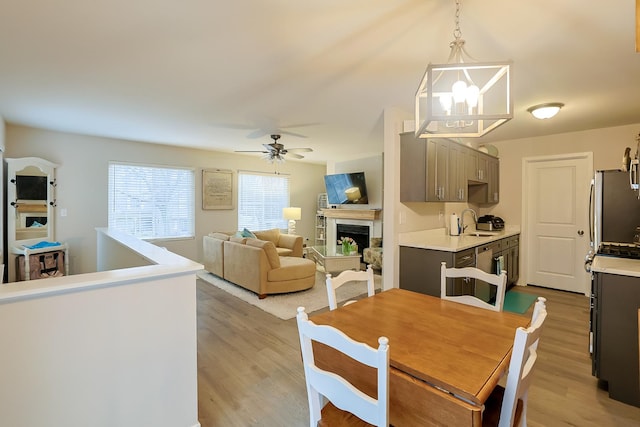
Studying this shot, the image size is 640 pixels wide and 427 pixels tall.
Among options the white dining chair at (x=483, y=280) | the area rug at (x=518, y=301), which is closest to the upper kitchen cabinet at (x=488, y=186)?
the area rug at (x=518, y=301)

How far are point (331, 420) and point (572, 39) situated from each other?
269 cm

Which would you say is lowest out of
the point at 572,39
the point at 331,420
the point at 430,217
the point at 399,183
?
the point at 331,420

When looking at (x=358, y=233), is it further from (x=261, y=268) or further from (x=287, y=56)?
(x=287, y=56)

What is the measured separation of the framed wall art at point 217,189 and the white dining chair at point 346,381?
5.53 m

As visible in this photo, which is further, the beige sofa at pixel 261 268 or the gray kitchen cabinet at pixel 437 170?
the beige sofa at pixel 261 268

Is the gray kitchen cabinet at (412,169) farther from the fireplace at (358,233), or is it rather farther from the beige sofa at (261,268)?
the fireplace at (358,233)

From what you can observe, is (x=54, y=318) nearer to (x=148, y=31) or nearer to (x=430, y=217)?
(x=148, y=31)

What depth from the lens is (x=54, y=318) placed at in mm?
1362

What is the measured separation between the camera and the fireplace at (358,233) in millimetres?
6703

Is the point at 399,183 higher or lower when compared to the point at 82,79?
lower

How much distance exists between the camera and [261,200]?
7.12 metres

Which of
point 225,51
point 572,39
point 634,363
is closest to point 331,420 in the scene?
point 634,363

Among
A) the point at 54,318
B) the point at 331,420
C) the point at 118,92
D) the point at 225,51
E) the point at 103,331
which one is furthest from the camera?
the point at 118,92

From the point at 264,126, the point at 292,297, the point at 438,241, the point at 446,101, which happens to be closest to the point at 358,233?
the point at 292,297
